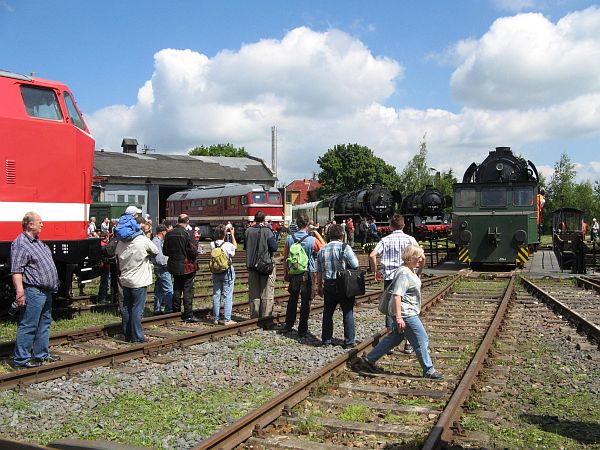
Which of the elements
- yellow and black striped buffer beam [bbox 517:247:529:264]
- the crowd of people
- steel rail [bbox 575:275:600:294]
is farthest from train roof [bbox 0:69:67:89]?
yellow and black striped buffer beam [bbox 517:247:529:264]

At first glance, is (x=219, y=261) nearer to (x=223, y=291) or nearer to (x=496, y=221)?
(x=223, y=291)

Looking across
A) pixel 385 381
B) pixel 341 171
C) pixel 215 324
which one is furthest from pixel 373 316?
pixel 341 171

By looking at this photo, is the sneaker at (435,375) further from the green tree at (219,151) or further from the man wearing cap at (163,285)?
the green tree at (219,151)

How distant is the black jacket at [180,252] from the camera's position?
→ 10.4m

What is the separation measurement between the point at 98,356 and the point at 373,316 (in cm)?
540

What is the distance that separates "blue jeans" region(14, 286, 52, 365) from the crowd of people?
0.04 feet

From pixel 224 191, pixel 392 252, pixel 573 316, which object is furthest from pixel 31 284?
pixel 224 191

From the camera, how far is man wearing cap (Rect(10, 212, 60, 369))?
722 cm

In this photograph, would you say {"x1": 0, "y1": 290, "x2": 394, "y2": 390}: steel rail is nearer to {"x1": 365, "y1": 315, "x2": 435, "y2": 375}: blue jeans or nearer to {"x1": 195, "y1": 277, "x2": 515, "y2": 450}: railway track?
{"x1": 195, "y1": 277, "x2": 515, "y2": 450}: railway track

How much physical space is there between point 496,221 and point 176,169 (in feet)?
117

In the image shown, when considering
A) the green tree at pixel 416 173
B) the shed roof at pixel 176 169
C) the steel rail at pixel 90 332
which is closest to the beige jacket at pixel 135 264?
the steel rail at pixel 90 332

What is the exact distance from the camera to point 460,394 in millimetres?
5797

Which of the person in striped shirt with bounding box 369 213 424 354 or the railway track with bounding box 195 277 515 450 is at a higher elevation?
the person in striped shirt with bounding box 369 213 424 354

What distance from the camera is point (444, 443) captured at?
4.69 m
